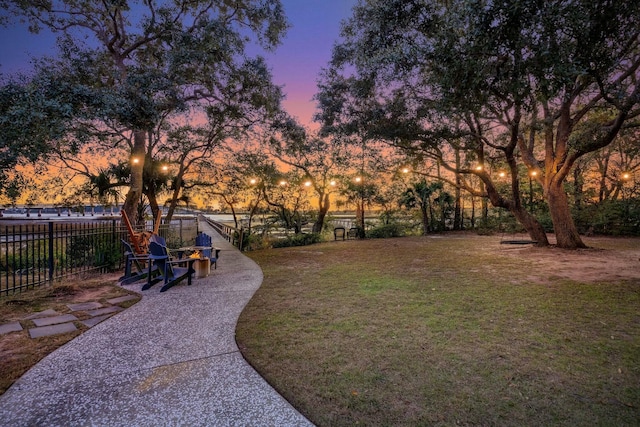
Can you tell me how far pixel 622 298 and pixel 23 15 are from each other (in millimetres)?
17218

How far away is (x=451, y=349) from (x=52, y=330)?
4888 millimetres

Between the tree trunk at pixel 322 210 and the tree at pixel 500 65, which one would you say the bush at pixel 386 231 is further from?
the tree at pixel 500 65

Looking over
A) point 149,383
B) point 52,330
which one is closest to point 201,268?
point 52,330

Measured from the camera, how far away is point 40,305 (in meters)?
4.92

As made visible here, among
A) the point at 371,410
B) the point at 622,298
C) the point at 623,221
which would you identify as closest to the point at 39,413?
the point at 371,410

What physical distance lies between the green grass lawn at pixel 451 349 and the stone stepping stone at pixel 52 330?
2.19 metres

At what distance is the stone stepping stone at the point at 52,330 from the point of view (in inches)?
149

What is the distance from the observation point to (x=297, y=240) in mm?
14742

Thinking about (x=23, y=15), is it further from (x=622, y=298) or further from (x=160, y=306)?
(x=622, y=298)

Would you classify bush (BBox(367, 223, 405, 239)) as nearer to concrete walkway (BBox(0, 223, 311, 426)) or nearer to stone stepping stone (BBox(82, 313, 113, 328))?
concrete walkway (BBox(0, 223, 311, 426))

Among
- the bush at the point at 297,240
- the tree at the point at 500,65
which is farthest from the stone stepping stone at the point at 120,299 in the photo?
the bush at the point at 297,240

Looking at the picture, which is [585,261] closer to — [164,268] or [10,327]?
[164,268]

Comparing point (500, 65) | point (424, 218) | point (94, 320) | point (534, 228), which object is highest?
point (500, 65)

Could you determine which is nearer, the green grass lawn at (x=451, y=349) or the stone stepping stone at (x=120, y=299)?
the green grass lawn at (x=451, y=349)
